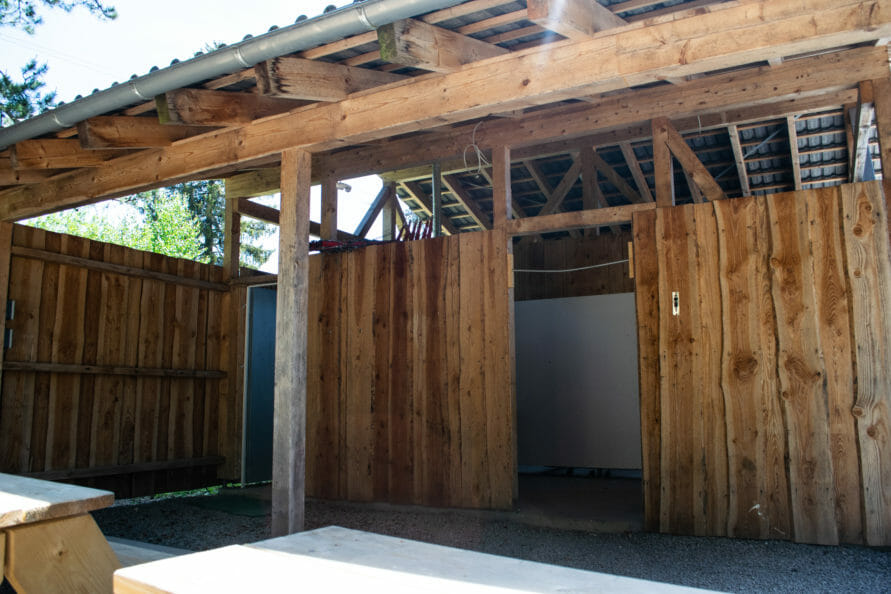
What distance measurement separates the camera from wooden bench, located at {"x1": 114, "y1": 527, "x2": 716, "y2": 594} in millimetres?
1536

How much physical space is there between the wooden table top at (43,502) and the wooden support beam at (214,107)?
82.6 inches

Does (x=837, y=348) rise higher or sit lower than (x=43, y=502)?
higher

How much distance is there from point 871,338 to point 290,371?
3.30 meters

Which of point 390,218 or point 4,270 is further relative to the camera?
point 390,218

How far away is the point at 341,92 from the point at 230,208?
409 centimetres

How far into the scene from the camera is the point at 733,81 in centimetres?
474

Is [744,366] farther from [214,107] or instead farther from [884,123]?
[214,107]

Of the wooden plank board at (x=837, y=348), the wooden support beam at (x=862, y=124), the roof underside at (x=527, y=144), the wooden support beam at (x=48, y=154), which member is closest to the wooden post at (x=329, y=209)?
the roof underside at (x=527, y=144)

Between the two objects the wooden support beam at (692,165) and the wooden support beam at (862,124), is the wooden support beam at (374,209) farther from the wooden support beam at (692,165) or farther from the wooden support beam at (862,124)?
the wooden support beam at (862,124)

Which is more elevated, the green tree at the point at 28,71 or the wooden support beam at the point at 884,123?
the green tree at the point at 28,71

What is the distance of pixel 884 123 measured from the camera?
418cm

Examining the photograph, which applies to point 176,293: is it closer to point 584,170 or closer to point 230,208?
point 230,208

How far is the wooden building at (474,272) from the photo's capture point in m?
3.32

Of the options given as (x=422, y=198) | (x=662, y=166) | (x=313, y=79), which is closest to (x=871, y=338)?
(x=662, y=166)
